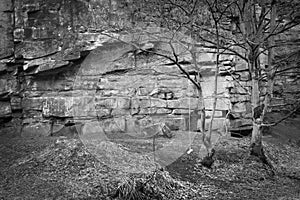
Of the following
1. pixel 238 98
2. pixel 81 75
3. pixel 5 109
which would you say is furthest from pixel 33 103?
pixel 238 98

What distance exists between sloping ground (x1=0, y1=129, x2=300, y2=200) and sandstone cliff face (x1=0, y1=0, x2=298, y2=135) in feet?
3.92

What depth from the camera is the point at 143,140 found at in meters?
6.46

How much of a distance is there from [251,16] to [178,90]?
2.21 meters

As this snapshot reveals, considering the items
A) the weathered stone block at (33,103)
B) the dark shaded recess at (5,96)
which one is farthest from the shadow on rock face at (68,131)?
the dark shaded recess at (5,96)

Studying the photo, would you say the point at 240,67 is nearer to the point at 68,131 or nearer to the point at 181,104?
the point at 181,104

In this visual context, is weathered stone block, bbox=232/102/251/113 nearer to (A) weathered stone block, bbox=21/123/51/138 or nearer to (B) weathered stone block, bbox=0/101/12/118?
(A) weathered stone block, bbox=21/123/51/138

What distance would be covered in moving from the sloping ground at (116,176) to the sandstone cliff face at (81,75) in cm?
119

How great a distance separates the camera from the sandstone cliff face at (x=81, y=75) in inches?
274

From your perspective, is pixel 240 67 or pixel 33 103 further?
pixel 240 67

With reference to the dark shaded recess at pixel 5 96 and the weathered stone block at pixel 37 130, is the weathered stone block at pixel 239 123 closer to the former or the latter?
the weathered stone block at pixel 37 130

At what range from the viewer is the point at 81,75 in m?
7.18

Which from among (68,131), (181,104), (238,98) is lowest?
(68,131)

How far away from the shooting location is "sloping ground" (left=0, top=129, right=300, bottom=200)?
412 cm

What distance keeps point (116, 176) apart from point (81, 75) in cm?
325
